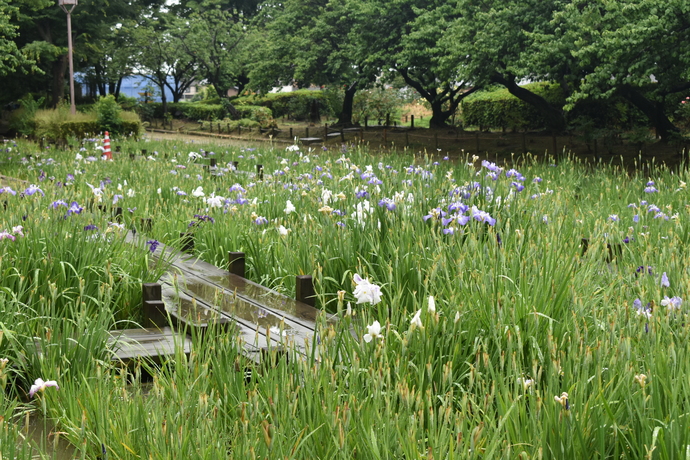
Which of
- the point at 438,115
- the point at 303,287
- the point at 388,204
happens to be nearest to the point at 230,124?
the point at 438,115

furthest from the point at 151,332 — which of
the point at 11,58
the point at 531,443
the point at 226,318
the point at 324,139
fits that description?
the point at 324,139

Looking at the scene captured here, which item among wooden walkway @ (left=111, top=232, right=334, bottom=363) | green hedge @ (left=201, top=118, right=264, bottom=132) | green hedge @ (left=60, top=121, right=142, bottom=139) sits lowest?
wooden walkway @ (left=111, top=232, right=334, bottom=363)

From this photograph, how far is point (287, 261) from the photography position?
221 inches

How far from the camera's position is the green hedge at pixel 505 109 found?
78.2 feet

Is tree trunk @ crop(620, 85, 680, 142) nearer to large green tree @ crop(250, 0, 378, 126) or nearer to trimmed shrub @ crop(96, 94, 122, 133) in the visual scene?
large green tree @ crop(250, 0, 378, 126)

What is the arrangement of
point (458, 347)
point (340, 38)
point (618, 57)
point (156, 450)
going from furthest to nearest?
1. point (340, 38)
2. point (618, 57)
3. point (458, 347)
4. point (156, 450)

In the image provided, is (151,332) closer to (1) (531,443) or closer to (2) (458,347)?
(2) (458,347)

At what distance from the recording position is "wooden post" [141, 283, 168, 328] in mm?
4496

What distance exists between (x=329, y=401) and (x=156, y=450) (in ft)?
1.98

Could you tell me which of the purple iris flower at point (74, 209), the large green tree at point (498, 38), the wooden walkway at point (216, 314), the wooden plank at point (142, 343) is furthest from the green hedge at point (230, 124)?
the wooden plank at point (142, 343)

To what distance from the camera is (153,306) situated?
14.7 ft

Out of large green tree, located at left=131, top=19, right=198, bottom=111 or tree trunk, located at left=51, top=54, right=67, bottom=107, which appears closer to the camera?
tree trunk, located at left=51, top=54, right=67, bottom=107

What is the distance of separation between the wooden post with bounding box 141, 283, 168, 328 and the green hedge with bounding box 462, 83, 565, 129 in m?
20.1

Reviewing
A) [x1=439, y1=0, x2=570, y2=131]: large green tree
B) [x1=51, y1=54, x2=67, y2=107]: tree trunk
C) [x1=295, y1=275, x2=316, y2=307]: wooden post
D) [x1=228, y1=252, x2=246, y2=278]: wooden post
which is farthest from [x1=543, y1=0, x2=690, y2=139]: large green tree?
[x1=51, y1=54, x2=67, y2=107]: tree trunk
